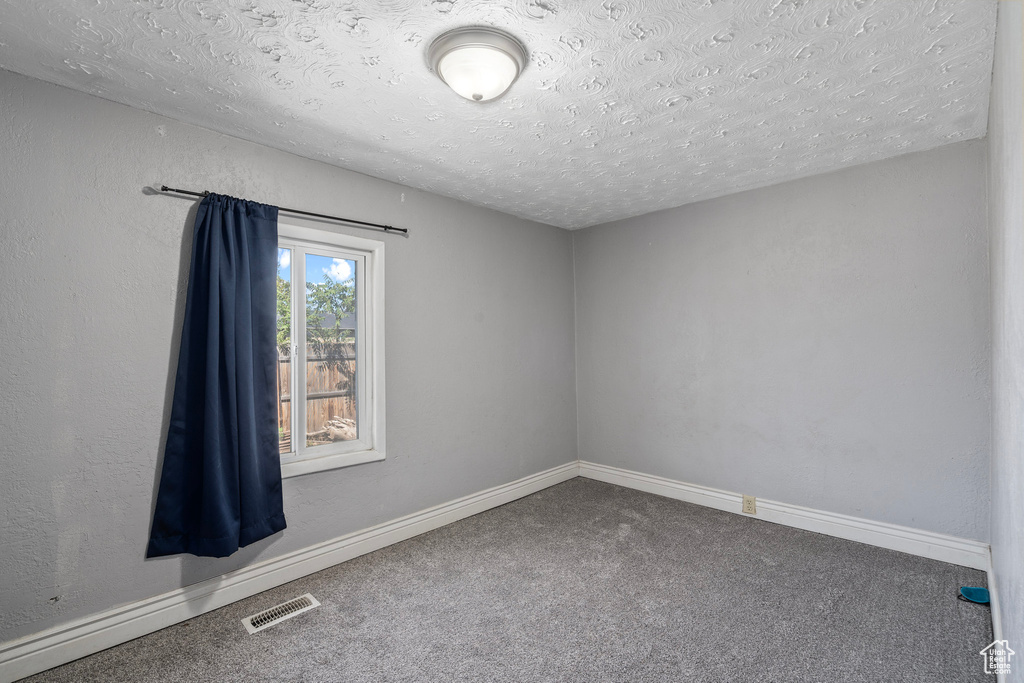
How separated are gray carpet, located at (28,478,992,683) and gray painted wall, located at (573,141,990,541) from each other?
1.66 feet

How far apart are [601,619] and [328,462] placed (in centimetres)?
170

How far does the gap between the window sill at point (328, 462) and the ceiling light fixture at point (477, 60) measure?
2114 mm

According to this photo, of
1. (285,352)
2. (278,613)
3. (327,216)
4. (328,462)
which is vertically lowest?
(278,613)

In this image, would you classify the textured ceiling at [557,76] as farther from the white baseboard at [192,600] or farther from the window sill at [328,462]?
the white baseboard at [192,600]

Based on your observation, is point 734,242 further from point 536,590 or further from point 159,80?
point 159,80

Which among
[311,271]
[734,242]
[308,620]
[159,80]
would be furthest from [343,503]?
[734,242]

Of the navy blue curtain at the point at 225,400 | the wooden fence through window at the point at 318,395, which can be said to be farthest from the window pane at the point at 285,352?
the navy blue curtain at the point at 225,400

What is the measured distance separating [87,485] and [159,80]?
173cm

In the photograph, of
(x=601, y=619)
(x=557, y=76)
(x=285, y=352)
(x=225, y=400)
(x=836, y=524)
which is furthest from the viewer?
(x=836, y=524)

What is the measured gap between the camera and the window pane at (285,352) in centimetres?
280

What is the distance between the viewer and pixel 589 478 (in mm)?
4504

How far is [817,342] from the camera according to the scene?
3.22 metres

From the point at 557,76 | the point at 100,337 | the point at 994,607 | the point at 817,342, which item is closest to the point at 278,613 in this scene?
the point at 100,337

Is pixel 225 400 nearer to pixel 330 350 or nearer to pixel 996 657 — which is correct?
pixel 330 350
